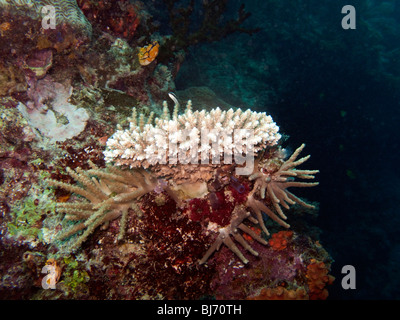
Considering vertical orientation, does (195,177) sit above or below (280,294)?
above

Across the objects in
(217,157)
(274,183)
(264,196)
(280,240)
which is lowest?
(280,240)

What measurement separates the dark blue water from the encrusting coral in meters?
7.83

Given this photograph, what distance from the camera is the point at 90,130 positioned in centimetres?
362

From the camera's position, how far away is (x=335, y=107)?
11.6 metres

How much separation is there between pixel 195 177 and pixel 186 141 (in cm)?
53

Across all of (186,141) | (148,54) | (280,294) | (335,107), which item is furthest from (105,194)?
(335,107)

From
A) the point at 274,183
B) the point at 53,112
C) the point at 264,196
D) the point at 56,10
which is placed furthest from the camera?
the point at 56,10

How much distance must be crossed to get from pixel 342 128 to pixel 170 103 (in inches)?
396

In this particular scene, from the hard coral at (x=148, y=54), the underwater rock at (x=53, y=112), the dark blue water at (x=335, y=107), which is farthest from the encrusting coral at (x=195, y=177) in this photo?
the dark blue water at (x=335, y=107)

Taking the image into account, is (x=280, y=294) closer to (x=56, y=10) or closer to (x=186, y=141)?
(x=186, y=141)

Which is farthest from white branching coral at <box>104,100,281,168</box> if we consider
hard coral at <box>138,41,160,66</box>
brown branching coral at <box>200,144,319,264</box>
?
hard coral at <box>138,41,160,66</box>

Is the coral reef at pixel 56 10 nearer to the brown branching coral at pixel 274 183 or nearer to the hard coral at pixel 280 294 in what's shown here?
the brown branching coral at pixel 274 183

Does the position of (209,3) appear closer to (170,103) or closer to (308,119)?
(170,103)
